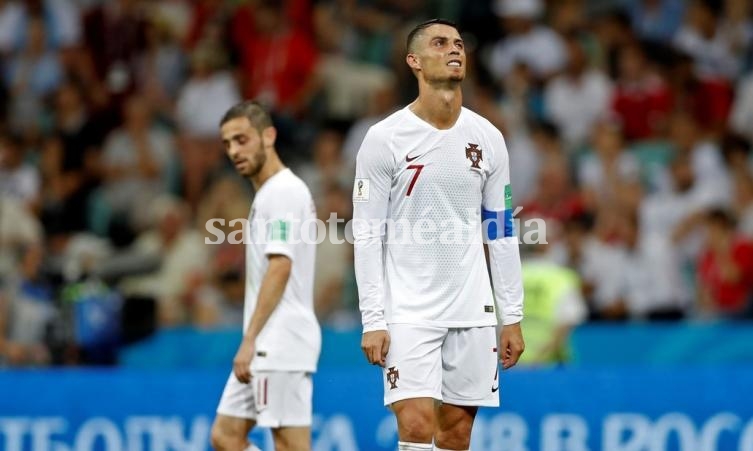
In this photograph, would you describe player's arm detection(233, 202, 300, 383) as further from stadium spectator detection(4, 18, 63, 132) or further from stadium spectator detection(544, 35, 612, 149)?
stadium spectator detection(4, 18, 63, 132)

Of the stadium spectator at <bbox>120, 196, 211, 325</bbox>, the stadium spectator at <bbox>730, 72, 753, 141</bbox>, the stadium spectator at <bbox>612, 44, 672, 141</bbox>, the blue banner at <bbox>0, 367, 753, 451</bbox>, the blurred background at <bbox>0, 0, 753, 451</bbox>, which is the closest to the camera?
the blue banner at <bbox>0, 367, 753, 451</bbox>

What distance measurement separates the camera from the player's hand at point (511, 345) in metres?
7.16

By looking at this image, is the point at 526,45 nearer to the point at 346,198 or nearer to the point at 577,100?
the point at 577,100

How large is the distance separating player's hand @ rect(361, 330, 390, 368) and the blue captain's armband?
806 mm

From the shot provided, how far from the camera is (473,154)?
23.6 ft

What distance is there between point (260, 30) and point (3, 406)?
638 cm

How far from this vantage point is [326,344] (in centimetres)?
1192

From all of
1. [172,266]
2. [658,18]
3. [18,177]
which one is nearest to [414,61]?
[172,266]

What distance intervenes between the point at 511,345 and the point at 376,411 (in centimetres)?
296

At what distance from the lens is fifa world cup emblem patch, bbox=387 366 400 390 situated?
6973 mm

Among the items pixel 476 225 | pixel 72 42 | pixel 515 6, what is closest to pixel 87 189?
pixel 72 42

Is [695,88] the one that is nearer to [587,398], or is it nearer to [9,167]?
[587,398]

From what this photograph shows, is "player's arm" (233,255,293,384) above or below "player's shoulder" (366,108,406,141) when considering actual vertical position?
below

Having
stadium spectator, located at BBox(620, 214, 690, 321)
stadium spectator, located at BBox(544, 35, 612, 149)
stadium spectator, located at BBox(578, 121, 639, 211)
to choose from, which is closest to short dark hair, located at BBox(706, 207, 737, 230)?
stadium spectator, located at BBox(620, 214, 690, 321)
